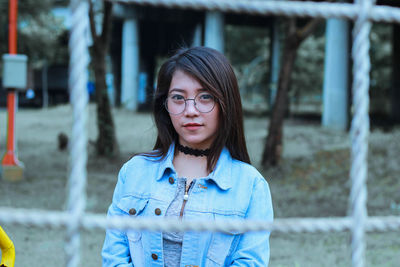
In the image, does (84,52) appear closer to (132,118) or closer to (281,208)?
(281,208)

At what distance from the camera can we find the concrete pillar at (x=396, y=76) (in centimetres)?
1443

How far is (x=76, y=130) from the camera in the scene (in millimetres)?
740

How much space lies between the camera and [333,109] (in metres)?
12.5

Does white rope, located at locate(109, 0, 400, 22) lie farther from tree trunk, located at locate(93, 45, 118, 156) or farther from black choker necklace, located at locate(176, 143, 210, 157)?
tree trunk, located at locate(93, 45, 118, 156)

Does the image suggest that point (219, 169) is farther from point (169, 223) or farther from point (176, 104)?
point (169, 223)

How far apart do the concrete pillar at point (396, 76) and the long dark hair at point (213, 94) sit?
14.0 metres

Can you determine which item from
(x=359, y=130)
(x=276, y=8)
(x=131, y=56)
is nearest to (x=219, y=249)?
(x=359, y=130)

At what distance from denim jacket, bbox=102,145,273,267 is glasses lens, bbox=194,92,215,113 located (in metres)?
0.20

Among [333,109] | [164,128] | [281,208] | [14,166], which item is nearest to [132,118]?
[333,109]

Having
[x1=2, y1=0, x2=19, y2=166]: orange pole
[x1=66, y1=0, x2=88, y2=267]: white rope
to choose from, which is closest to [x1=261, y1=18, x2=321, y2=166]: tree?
[x1=2, y1=0, x2=19, y2=166]: orange pole

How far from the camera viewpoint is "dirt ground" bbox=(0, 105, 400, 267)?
3.91 metres

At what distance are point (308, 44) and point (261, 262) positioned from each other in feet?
72.2

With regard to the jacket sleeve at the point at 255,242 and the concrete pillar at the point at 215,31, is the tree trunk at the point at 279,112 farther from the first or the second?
the concrete pillar at the point at 215,31

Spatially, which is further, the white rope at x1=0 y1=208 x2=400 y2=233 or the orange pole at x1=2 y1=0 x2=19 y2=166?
the orange pole at x1=2 y1=0 x2=19 y2=166
